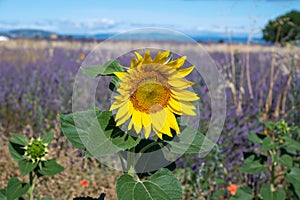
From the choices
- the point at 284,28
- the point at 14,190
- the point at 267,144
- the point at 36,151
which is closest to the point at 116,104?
the point at 36,151

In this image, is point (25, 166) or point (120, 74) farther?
point (25, 166)

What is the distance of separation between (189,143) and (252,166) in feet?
4.28

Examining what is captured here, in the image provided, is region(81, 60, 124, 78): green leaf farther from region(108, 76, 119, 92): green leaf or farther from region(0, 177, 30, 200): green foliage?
region(0, 177, 30, 200): green foliage

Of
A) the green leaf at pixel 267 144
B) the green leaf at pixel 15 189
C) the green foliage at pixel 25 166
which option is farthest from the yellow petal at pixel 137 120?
the green leaf at pixel 267 144

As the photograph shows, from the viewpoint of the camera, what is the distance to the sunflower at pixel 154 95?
84 cm

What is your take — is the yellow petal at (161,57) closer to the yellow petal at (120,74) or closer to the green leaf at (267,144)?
the yellow petal at (120,74)

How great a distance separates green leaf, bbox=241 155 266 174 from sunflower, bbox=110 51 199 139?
1.33 metres

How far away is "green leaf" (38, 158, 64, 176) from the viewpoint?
1608 millimetres

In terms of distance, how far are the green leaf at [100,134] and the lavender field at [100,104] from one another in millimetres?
1085

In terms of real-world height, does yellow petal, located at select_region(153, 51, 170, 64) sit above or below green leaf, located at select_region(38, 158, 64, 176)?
above

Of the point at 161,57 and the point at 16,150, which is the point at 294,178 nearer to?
the point at 16,150

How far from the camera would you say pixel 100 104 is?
2602mm

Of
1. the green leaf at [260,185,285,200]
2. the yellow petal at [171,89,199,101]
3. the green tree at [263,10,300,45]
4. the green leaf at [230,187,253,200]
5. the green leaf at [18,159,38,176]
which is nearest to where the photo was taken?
the yellow petal at [171,89,199,101]

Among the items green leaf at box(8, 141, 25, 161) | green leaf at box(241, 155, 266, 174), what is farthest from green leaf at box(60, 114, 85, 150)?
green leaf at box(241, 155, 266, 174)
